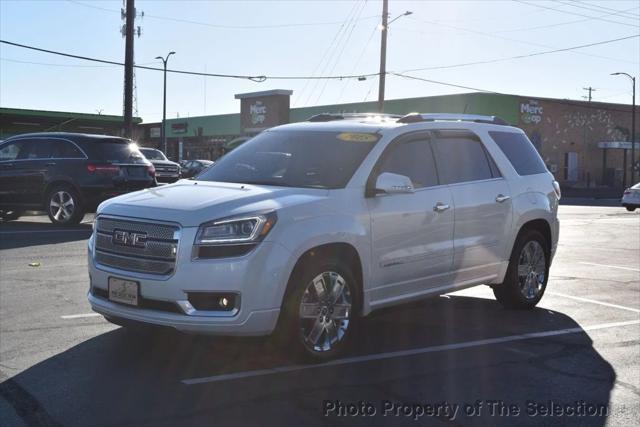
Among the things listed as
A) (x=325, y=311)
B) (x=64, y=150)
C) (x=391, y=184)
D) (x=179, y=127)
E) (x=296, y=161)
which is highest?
(x=179, y=127)

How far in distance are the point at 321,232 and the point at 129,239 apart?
1399mm

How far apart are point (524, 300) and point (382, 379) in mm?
3076

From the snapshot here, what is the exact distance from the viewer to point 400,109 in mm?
51344

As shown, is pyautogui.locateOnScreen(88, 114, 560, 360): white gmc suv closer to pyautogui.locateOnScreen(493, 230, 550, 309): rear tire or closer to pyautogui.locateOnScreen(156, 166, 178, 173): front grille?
pyautogui.locateOnScreen(493, 230, 550, 309): rear tire

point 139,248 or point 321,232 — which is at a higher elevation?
point 321,232

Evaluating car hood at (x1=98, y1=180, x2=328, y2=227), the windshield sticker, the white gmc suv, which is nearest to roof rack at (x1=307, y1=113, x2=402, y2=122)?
the white gmc suv

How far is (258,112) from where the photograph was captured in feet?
178

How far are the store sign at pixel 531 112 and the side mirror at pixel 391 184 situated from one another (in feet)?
148

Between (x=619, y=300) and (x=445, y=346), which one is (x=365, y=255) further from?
(x=619, y=300)

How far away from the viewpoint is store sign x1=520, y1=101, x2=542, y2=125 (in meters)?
48.7

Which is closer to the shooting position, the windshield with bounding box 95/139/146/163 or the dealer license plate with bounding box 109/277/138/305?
the dealer license plate with bounding box 109/277/138/305

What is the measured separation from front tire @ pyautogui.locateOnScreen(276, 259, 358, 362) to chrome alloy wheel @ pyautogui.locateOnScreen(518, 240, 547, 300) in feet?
9.04

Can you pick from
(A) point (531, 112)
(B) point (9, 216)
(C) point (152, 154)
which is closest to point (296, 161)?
(B) point (9, 216)

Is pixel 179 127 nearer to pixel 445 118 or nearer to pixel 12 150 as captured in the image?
pixel 12 150
